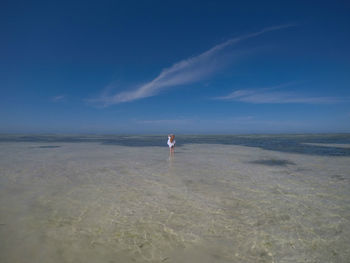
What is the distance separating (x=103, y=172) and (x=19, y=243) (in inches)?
232

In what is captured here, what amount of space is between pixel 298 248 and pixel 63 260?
4149 millimetres

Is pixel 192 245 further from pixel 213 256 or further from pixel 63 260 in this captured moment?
pixel 63 260

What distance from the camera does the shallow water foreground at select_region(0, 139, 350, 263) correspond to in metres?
3.37

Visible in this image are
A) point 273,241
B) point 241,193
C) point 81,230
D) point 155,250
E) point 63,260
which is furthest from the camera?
point 241,193

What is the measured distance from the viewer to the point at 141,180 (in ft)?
26.1

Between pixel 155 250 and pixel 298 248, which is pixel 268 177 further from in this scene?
pixel 155 250

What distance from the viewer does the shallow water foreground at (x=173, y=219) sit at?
337 cm

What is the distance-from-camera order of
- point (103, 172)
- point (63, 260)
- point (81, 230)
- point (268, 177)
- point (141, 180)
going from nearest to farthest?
point (63, 260)
point (81, 230)
point (141, 180)
point (268, 177)
point (103, 172)

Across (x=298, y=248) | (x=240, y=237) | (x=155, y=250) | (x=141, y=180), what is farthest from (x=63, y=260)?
(x=141, y=180)

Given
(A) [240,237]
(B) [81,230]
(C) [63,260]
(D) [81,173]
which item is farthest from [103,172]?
(A) [240,237]

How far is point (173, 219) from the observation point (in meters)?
4.61

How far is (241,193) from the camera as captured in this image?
6.41 metres

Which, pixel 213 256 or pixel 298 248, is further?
pixel 298 248

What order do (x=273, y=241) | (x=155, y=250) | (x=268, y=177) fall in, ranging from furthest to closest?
(x=268, y=177)
(x=273, y=241)
(x=155, y=250)
